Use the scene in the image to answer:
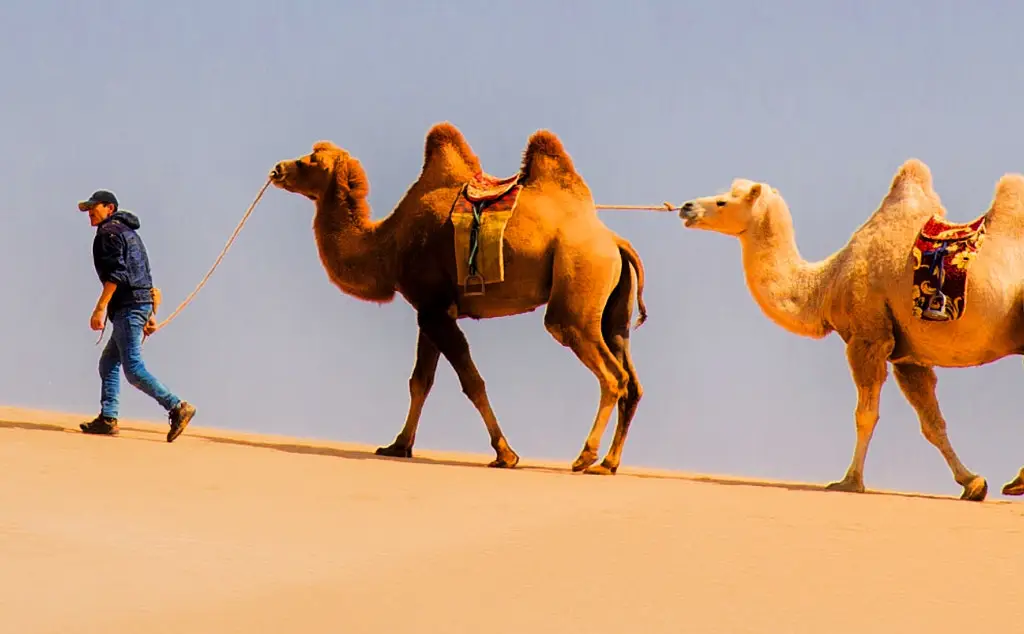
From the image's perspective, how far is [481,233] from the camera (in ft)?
36.2

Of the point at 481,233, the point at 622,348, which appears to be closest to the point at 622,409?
the point at 622,348

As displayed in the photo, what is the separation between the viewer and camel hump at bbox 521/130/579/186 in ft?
37.6

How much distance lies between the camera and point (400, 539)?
26.1 ft

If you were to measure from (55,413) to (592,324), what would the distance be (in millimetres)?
5287

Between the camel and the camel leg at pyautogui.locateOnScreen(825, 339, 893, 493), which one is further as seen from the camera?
the camel leg at pyautogui.locateOnScreen(825, 339, 893, 493)

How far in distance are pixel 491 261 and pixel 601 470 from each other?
167cm

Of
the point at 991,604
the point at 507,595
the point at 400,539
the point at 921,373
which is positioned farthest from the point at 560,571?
the point at 921,373

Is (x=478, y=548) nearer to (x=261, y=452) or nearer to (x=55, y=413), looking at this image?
(x=261, y=452)

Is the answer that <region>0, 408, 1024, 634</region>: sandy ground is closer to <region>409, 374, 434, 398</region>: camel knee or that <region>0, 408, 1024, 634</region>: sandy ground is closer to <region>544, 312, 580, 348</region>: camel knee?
<region>544, 312, 580, 348</region>: camel knee

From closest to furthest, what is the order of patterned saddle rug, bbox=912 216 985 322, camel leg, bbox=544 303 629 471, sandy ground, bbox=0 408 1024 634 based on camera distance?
sandy ground, bbox=0 408 1024 634 → patterned saddle rug, bbox=912 216 985 322 → camel leg, bbox=544 303 629 471

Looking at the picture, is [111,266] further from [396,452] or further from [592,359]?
[592,359]

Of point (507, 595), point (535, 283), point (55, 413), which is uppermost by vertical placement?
point (535, 283)

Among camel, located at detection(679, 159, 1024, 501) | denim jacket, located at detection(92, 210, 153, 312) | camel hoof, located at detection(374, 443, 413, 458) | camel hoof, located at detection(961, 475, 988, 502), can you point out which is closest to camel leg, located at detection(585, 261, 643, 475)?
camel, located at detection(679, 159, 1024, 501)

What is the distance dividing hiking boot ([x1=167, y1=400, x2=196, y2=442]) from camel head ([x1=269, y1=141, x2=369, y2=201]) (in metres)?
2.18
